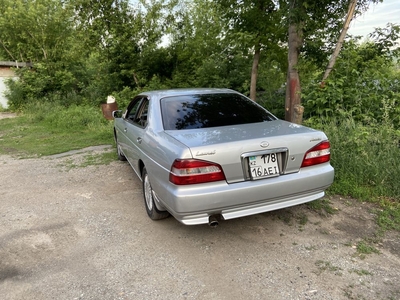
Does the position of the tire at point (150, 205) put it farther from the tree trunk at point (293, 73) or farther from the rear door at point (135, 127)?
the tree trunk at point (293, 73)

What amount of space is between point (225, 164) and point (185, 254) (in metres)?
0.95

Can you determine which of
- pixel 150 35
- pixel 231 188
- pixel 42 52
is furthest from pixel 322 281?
pixel 42 52

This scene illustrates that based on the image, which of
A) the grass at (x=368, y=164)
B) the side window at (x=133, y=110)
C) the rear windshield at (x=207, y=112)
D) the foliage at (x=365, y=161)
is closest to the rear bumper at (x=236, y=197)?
the rear windshield at (x=207, y=112)

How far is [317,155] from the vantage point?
293cm

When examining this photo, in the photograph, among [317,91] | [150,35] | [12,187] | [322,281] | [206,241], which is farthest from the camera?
[150,35]

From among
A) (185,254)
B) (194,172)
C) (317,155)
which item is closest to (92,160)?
(185,254)

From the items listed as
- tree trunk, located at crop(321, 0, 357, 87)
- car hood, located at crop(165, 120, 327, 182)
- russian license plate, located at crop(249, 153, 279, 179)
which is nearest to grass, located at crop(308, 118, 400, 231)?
car hood, located at crop(165, 120, 327, 182)

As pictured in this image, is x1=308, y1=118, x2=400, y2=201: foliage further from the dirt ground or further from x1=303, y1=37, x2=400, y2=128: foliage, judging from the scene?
x1=303, y1=37, x2=400, y2=128: foliage

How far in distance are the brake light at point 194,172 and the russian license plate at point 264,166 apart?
30 centimetres

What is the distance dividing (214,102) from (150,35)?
35.5 ft

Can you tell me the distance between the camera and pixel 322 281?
2359 mm

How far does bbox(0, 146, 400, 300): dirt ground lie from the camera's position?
7.60 ft

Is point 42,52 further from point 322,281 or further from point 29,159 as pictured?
point 322,281

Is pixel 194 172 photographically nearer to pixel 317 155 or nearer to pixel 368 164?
pixel 317 155
